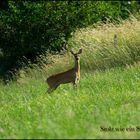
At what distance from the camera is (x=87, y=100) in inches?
442

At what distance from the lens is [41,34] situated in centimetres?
2252

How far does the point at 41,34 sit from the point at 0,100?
24.2 ft

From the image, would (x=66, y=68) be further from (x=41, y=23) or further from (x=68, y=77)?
(x=68, y=77)

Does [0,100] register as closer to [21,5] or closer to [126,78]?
[126,78]

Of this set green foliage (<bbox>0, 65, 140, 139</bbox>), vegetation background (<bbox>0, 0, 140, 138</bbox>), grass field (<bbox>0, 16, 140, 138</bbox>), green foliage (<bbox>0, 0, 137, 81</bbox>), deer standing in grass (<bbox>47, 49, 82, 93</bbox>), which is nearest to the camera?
green foliage (<bbox>0, 65, 140, 139</bbox>)

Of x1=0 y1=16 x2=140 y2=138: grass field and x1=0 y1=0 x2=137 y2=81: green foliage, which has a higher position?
x1=0 y1=0 x2=137 y2=81: green foliage

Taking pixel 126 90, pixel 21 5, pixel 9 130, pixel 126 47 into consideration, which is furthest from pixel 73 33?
pixel 9 130

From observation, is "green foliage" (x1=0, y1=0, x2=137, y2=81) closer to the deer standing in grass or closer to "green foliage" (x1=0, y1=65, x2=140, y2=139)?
"green foliage" (x1=0, y1=65, x2=140, y2=139)

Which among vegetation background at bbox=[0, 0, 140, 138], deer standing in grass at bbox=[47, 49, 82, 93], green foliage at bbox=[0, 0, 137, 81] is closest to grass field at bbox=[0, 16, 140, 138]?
vegetation background at bbox=[0, 0, 140, 138]

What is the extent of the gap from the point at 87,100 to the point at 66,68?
30.2ft

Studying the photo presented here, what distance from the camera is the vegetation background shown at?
27.9ft

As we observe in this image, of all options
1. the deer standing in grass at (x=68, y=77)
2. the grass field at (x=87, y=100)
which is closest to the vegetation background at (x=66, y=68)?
the grass field at (x=87, y=100)

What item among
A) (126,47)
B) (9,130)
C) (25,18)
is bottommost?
(9,130)

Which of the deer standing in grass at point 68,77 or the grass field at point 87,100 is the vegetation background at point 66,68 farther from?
the deer standing in grass at point 68,77
